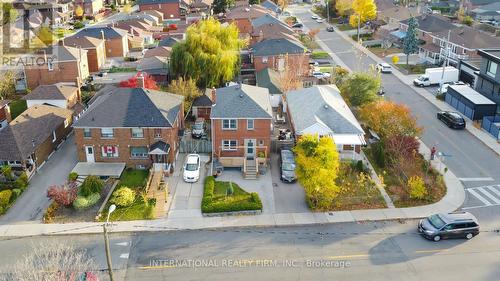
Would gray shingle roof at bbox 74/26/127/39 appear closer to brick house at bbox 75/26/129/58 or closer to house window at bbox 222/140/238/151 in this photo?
brick house at bbox 75/26/129/58

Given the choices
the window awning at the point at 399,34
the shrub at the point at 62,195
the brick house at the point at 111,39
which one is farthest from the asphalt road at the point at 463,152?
the brick house at the point at 111,39

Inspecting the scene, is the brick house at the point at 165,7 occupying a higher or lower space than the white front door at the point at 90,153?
higher

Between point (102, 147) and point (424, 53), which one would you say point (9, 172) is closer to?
point (102, 147)

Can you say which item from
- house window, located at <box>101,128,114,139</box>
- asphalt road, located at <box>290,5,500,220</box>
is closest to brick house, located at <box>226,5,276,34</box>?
asphalt road, located at <box>290,5,500,220</box>

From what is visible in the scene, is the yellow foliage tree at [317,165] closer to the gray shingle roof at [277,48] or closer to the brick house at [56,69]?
the gray shingle roof at [277,48]

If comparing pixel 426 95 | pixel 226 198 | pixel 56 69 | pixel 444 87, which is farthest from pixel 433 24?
pixel 56 69

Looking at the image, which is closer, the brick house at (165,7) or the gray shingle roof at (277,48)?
the gray shingle roof at (277,48)

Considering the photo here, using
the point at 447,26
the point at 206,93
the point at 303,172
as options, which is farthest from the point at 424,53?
the point at 303,172
